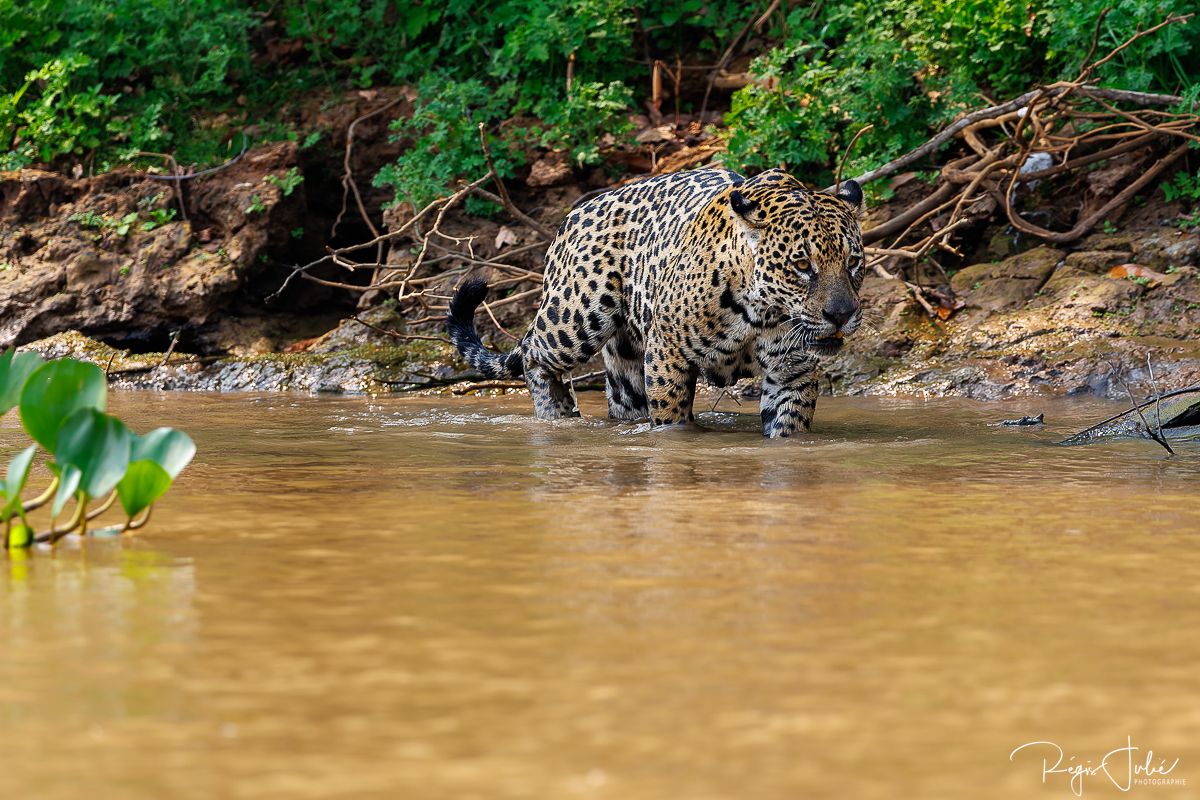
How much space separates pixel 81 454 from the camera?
11.6ft

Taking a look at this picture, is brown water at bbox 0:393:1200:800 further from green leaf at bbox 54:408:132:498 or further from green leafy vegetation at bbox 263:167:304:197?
green leafy vegetation at bbox 263:167:304:197

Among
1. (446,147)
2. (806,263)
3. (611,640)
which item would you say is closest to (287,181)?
(446,147)

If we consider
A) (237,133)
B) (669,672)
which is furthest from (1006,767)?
(237,133)

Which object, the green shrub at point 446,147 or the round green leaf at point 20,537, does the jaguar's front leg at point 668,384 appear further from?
the green shrub at point 446,147

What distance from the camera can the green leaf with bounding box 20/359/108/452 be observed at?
372cm

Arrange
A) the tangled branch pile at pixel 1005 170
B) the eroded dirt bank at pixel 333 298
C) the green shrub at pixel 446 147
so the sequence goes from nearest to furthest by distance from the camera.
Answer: the eroded dirt bank at pixel 333 298 → the tangled branch pile at pixel 1005 170 → the green shrub at pixel 446 147

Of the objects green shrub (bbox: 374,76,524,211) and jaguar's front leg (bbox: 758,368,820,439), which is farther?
green shrub (bbox: 374,76,524,211)

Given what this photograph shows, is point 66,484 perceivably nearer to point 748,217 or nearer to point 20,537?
point 20,537

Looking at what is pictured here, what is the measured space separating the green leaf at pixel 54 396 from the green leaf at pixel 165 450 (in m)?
0.21

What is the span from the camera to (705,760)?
2.03 metres

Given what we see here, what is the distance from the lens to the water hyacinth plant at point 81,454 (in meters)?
3.51

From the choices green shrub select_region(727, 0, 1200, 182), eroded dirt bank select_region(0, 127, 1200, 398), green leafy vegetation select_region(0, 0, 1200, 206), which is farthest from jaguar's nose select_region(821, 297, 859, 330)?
green shrub select_region(727, 0, 1200, 182)

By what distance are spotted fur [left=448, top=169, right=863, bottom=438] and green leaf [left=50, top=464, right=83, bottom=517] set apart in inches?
140

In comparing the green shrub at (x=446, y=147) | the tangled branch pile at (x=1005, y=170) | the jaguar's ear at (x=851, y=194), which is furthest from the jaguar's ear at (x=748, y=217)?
the green shrub at (x=446, y=147)
